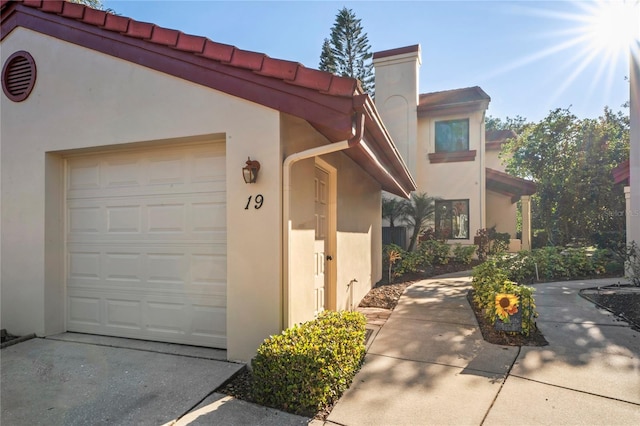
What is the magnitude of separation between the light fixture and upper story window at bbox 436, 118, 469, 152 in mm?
11323

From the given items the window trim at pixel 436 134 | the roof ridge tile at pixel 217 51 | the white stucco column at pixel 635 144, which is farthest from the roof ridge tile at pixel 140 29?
the window trim at pixel 436 134

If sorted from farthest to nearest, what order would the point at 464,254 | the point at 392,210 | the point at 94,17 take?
1. the point at 392,210
2. the point at 464,254
3. the point at 94,17

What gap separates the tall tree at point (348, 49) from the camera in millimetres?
22547

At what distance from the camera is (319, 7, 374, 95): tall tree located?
888 inches

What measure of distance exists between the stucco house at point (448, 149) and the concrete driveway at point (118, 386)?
11.0 meters

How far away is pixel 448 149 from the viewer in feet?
44.0

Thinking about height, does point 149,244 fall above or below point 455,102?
below

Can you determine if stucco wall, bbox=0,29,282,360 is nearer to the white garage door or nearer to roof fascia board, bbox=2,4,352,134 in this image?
roof fascia board, bbox=2,4,352,134

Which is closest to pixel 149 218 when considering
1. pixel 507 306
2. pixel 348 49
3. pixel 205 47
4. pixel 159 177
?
pixel 159 177

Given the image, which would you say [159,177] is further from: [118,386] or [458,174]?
[458,174]

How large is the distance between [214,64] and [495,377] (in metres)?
4.20

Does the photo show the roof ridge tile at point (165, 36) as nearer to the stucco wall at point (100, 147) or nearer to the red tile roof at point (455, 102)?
the stucco wall at point (100, 147)

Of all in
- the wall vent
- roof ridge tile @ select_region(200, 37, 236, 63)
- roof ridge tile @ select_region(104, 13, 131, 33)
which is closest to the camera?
roof ridge tile @ select_region(200, 37, 236, 63)

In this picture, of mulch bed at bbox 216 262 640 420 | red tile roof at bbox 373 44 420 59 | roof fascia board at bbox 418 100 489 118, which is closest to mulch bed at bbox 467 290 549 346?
mulch bed at bbox 216 262 640 420
